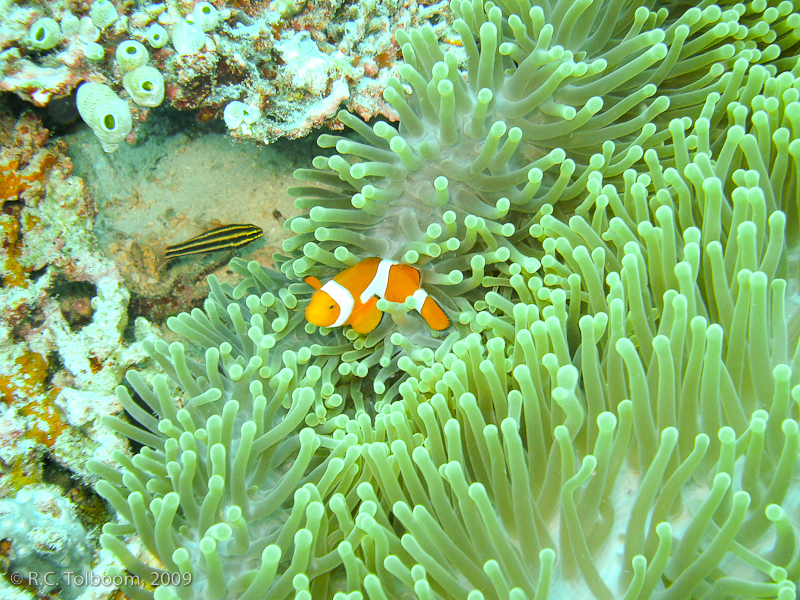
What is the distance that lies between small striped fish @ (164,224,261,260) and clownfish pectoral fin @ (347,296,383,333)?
2.78 feet

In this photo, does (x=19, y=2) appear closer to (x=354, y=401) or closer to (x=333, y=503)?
(x=354, y=401)

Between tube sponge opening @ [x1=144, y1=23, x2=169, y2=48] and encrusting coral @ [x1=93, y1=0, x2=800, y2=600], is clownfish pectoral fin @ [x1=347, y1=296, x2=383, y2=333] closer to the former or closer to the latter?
encrusting coral @ [x1=93, y1=0, x2=800, y2=600]

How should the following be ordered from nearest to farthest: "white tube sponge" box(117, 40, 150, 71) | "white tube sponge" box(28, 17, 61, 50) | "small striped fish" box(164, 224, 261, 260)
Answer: "white tube sponge" box(28, 17, 61, 50), "white tube sponge" box(117, 40, 150, 71), "small striped fish" box(164, 224, 261, 260)

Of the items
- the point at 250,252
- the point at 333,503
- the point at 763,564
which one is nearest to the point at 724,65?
the point at 763,564

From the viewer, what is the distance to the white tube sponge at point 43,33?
1605 mm

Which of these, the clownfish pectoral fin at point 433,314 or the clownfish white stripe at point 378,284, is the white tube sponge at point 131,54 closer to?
the clownfish white stripe at point 378,284

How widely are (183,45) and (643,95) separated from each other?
1526mm

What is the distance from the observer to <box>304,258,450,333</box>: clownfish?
1.50 meters

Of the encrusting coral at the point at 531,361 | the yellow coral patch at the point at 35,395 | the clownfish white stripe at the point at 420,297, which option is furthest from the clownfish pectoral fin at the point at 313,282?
the yellow coral patch at the point at 35,395

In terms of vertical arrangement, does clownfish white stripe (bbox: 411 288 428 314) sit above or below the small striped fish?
below

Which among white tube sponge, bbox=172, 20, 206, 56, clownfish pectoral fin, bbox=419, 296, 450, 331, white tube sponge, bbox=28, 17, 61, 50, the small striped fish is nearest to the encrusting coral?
clownfish pectoral fin, bbox=419, 296, 450, 331

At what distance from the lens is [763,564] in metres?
0.84

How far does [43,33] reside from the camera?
5.27 feet

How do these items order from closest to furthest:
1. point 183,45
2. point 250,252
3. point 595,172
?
point 595,172, point 183,45, point 250,252
